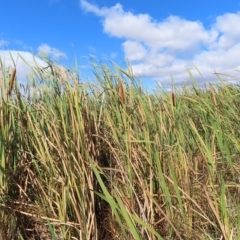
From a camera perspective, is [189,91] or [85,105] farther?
[189,91]

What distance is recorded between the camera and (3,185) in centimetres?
130

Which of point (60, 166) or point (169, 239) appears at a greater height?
point (60, 166)

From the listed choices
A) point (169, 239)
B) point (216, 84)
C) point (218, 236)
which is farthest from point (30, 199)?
point (216, 84)

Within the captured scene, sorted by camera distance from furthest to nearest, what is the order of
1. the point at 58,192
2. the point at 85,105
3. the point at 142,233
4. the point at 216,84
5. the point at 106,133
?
the point at 216,84 → the point at 106,133 → the point at 85,105 → the point at 58,192 → the point at 142,233

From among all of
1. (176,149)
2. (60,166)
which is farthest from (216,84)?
(60,166)

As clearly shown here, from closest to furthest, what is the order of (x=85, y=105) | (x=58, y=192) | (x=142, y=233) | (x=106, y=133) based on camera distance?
(x=142, y=233), (x=58, y=192), (x=85, y=105), (x=106, y=133)

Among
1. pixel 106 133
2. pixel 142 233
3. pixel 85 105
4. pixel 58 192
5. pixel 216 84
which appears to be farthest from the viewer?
pixel 216 84

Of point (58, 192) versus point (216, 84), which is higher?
point (216, 84)

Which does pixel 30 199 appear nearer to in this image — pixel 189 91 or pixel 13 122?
pixel 13 122

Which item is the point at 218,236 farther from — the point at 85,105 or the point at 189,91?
the point at 189,91

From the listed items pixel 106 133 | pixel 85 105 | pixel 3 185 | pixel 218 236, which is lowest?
pixel 218 236

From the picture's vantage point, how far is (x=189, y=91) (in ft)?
9.68

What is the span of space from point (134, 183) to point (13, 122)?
543mm

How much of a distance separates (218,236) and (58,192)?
1.97 feet
